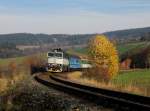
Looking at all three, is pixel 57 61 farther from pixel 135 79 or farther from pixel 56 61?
pixel 135 79

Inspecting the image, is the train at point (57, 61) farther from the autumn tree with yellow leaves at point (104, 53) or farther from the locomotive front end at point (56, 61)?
the autumn tree with yellow leaves at point (104, 53)

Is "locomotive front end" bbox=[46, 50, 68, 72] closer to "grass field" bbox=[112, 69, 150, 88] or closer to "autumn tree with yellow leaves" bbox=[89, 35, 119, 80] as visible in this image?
"grass field" bbox=[112, 69, 150, 88]

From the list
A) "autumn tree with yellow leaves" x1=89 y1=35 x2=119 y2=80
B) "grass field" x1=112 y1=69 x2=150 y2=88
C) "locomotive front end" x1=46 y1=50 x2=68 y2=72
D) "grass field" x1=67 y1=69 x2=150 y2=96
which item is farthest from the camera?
"autumn tree with yellow leaves" x1=89 y1=35 x2=119 y2=80

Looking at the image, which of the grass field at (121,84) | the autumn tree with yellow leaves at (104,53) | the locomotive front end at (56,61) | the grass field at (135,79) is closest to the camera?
the grass field at (121,84)

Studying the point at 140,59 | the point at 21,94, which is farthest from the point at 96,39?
the point at 21,94

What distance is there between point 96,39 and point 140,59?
23.4m

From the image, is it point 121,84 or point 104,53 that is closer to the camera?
point 121,84

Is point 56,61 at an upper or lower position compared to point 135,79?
upper

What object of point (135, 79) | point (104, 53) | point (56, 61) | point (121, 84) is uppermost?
point (121, 84)

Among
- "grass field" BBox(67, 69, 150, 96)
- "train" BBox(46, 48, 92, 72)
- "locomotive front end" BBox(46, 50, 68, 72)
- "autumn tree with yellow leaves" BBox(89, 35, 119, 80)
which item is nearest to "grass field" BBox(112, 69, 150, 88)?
Result: "grass field" BBox(67, 69, 150, 96)

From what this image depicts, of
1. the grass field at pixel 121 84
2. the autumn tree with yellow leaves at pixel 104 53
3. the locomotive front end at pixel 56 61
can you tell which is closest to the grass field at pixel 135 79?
the grass field at pixel 121 84

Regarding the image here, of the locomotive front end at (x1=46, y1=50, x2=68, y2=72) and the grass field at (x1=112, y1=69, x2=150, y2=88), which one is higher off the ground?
the locomotive front end at (x1=46, y1=50, x2=68, y2=72)

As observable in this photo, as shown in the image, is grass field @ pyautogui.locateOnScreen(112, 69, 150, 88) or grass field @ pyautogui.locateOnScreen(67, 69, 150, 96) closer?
grass field @ pyautogui.locateOnScreen(67, 69, 150, 96)

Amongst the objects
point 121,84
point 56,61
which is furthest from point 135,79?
point 121,84
